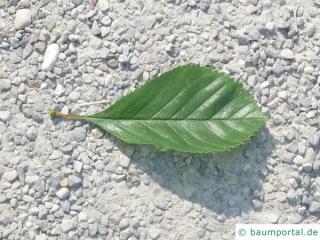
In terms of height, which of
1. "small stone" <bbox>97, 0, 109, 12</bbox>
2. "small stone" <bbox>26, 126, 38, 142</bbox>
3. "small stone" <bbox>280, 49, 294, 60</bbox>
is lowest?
"small stone" <bbox>26, 126, 38, 142</bbox>

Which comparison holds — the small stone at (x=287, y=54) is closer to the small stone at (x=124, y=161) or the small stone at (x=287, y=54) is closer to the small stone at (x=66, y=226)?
the small stone at (x=124, y=161)

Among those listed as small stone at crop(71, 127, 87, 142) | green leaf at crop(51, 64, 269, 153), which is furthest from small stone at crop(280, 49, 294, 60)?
small stone at crop(71, 127, 87, 142)

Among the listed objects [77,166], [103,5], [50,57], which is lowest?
[77,166]

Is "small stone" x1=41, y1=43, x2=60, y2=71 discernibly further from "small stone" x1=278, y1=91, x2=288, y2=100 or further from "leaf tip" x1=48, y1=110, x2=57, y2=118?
"small stone" x1=278, y1=91, x2=288, y2=100

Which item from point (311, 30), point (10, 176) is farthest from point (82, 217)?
point (311, 30)

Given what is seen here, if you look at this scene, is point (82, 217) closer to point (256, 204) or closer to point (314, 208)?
point (256, 204)

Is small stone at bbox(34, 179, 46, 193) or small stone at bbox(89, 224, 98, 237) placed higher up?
small stone at bbox(34, 179, 46, 193)
